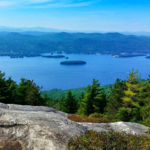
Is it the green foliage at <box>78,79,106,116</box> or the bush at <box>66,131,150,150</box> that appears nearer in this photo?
the bush at <box>66,131,150,150</box>

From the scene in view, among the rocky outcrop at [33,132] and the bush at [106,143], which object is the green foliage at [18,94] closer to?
the rocky outcrop at [33,132]

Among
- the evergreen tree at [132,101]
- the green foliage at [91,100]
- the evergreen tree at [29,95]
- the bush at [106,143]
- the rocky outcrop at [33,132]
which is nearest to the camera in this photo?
the bush at [106,143]

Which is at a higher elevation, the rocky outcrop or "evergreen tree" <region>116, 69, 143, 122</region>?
the rocky outcrop

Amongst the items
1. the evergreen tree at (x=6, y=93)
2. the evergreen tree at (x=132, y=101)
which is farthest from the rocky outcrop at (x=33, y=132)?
the evergreen tree at (x=132, y=101)

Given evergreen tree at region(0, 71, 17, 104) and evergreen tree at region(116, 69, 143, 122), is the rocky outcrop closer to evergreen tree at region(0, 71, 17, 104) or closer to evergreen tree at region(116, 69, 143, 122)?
evergreen tree at region(0, 71, 17, 104)

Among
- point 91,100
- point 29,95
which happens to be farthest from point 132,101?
point 29,95

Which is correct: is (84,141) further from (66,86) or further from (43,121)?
(66,86)

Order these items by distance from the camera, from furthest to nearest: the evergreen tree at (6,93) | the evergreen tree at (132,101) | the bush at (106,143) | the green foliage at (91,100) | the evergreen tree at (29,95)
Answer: the green foliage at (91,100) < the evergreen tree at (29,95) < the evergreen tree at (132,101) < the evergreen tree at (6,93) < the bush at (106,143)

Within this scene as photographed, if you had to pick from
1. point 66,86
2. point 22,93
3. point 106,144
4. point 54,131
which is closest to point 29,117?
point 54,131

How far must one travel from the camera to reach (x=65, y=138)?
6.86 meters

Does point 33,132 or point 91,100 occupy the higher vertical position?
point 33,132

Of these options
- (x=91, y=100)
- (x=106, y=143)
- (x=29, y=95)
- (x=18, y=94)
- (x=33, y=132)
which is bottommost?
(x=91, y=100)

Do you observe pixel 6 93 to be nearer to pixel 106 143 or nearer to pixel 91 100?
pixel 91 100

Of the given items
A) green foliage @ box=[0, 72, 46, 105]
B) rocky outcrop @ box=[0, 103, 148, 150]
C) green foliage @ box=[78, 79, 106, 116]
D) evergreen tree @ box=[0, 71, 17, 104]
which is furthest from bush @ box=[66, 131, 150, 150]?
green foliage @ box=[78, 79, 106, 116]
